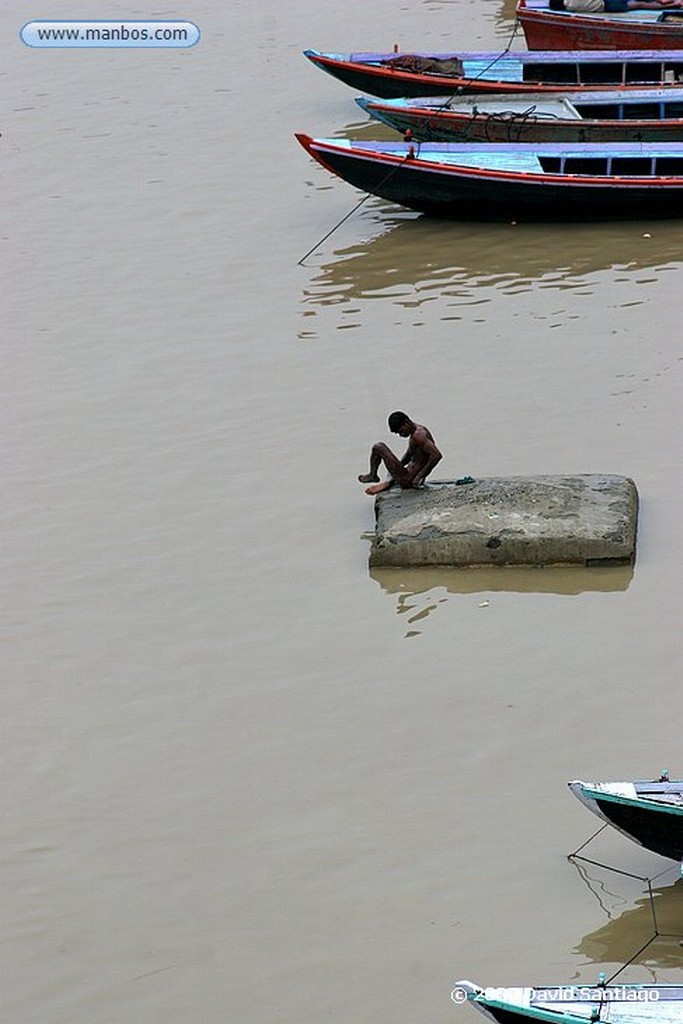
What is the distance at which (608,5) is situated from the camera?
21609 mm

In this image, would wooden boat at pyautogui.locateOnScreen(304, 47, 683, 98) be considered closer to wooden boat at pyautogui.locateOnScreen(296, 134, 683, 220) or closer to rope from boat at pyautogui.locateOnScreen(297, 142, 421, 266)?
wooden boat at pyautogui.locateOnScreen(296, 134, 683, 220)

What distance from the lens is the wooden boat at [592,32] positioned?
20.6m

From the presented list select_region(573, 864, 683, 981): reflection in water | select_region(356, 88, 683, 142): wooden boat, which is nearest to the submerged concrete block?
select_region(573, 864, 683, 981): reflection in water

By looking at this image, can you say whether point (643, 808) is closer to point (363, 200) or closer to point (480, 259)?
point (480, 259)

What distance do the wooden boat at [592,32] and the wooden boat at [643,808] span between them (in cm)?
1483

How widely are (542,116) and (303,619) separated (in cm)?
888

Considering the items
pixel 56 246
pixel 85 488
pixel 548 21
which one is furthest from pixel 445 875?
pixel 548 21

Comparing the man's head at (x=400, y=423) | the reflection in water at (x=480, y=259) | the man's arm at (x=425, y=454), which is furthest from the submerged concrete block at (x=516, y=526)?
the reflection in water at (x=480, y=259)

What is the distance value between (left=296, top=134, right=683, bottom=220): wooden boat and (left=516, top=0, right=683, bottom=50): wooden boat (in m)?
4.35

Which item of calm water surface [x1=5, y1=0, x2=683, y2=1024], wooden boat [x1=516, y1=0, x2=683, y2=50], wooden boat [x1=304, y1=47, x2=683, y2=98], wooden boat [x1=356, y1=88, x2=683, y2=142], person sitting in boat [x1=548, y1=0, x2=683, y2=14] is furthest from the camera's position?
person sitting in boat [x1=548, y1=0, x2=683, y2=14]

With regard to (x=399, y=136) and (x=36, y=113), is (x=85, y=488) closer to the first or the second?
(x=399, y=136)

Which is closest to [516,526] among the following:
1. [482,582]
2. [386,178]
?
[482,582]

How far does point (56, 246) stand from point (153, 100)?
5424mm

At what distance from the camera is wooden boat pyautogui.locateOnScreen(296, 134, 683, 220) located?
1628 centimetres
